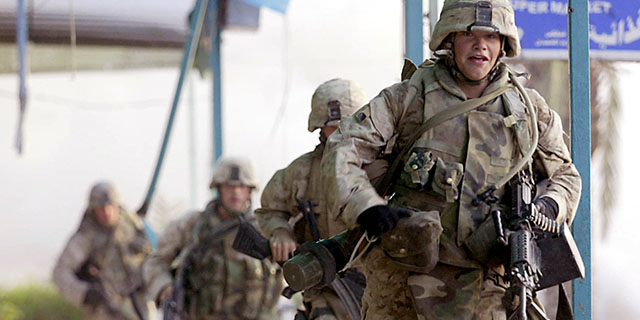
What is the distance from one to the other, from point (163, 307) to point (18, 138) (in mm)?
3751

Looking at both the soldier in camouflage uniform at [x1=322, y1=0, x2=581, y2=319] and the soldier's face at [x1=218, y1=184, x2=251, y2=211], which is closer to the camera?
the soldier in camouflage uniform at [x1=322, y1=0, x2=581, y2=319]

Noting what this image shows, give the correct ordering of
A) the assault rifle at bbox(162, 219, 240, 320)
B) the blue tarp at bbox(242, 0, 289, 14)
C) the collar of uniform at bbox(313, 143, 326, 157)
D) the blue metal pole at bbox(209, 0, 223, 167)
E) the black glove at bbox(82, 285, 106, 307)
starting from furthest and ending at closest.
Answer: the blue metal pole at bbox(209, 0, 223, 167), the black glove at bbox(82, 285, 106, 307), the blue tarp at bbox(242, 0, 289, 14), the assault rifle at bbox(162, 219, 240, 320), the collar of uniform at bbox(313, 143, 326, 157)

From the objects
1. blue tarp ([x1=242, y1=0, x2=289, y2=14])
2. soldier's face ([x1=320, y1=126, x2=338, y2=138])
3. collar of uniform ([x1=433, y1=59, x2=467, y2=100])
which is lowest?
soldier's face ([x1=320, y1=126, x2=338, y2=138])

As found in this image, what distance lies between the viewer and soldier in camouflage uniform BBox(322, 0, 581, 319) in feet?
15.3

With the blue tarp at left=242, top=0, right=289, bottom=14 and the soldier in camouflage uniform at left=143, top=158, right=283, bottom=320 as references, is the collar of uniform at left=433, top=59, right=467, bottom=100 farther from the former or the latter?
the blue tarp at left=242, top=0, right=289, bottom=14

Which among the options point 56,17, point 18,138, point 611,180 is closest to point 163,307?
point 18,138

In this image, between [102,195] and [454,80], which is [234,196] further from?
[454,80]

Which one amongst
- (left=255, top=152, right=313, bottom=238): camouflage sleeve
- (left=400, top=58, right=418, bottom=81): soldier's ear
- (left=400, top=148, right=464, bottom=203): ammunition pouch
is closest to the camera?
(left=400, top=148, right=464, bottom=203): ammunition pouch

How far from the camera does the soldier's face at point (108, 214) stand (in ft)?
42.7

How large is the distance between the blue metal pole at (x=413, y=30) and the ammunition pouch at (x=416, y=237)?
1.93 m

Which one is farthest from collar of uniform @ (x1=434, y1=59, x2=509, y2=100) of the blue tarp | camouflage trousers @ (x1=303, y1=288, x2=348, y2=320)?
the blue tarp

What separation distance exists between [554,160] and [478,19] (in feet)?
2.15

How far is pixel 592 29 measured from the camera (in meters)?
6.96

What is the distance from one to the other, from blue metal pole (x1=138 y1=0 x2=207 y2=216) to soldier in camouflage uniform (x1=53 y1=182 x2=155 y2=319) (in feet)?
2.23
